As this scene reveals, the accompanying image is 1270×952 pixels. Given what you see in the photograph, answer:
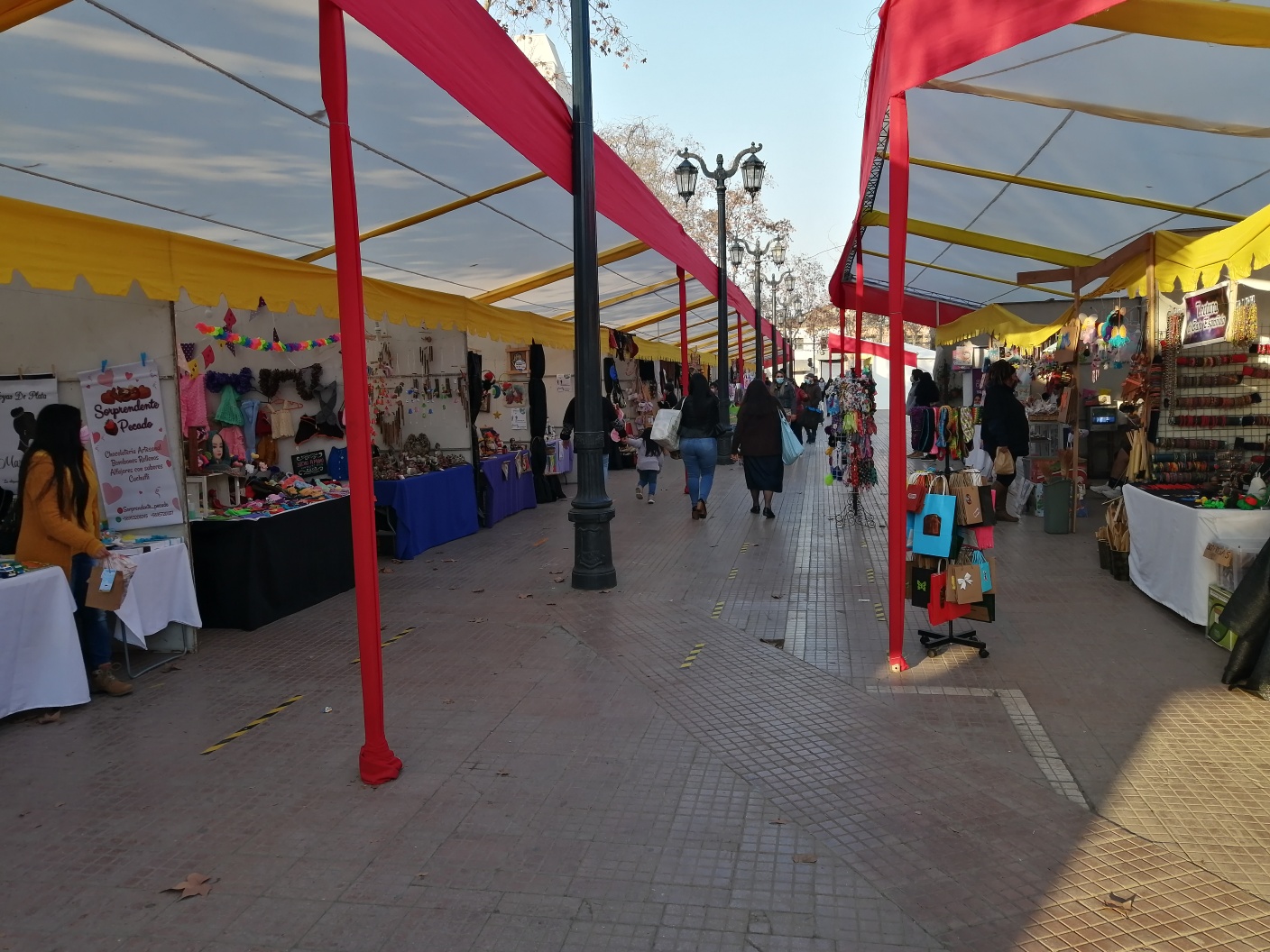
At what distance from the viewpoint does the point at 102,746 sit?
4852 mm

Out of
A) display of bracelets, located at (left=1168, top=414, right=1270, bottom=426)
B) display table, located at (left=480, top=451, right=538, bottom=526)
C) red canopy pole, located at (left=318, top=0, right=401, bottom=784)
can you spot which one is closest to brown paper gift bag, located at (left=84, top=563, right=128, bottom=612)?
red canopy pole, located at (left=318, top=0, right=401, bottom=784)

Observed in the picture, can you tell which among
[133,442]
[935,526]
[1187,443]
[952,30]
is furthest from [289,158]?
[1187,443]

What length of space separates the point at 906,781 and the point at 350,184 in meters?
3.77

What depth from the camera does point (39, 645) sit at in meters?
5.29

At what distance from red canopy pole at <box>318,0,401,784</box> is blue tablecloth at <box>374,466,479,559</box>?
5.50 m

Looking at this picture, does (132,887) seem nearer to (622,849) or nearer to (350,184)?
(622,849)

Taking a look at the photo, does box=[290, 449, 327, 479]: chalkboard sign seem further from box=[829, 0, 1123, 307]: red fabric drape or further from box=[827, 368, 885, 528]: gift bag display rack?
box=[829, 0, 1123, 307]: red fabric drape

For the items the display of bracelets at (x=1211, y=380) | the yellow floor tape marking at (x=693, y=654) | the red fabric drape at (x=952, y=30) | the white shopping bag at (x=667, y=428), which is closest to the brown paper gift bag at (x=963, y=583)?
the yellow floor tape marking at (x=693, y=654)

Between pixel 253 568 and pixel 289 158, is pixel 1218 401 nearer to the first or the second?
pixel 289 158

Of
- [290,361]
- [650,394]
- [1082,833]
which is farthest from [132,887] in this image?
[650,394]

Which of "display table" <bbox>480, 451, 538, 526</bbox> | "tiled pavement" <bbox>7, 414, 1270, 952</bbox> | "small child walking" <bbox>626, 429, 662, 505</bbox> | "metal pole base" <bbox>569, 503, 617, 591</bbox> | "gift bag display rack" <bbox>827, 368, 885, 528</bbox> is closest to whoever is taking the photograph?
"tiled pavement" <bbox>7, 414, 1270, 952</bbox>

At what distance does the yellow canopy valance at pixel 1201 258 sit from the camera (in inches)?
225

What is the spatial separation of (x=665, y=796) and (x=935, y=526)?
2.63 meters

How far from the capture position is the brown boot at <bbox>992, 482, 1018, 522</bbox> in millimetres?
10898
